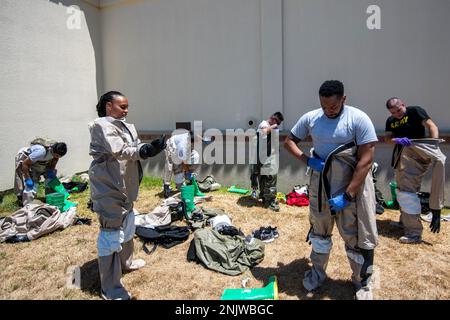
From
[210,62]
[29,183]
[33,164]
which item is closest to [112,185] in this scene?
[29,183]

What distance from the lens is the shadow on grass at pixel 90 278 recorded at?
10.1 ft

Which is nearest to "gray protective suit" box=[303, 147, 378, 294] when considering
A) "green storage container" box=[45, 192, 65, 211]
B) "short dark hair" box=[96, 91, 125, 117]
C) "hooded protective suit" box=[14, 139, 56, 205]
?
"short dark hair" box=[96, 91, 125, 117]

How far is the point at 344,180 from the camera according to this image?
2.67 m

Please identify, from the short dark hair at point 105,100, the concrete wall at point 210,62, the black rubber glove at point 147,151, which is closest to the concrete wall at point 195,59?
the concrete wall at point 210,62

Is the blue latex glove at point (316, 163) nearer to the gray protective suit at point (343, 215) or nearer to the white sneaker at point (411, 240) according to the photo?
the gray protective suit at point (343, 215)

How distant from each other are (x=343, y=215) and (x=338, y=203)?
0.21 meters

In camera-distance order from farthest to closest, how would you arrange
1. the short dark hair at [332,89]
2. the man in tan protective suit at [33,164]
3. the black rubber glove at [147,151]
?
the man in tan protective suit at [33,164] → the black rubber glove at [147,151] → the short dark hair at [332,89]

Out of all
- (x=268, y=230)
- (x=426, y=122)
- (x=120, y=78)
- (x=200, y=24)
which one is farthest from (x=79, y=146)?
(x=426, y=122)

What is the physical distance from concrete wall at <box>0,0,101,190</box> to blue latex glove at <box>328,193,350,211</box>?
7186 millimetres

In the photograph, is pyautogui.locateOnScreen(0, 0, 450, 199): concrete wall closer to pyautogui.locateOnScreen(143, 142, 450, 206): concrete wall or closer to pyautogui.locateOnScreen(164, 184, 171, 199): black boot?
pyautogui.locateOnScreen(143, 142, 450, 206): concrete wall

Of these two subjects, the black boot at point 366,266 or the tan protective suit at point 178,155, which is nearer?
the black boot at point 366,266

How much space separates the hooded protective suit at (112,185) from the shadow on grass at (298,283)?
5.23 feet

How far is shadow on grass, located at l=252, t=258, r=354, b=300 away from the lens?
2.88m

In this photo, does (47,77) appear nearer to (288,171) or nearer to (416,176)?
(288,171)
